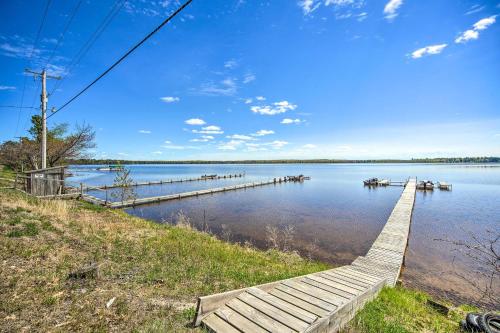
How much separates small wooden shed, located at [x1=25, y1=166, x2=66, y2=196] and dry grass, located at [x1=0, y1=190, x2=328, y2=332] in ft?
28.2

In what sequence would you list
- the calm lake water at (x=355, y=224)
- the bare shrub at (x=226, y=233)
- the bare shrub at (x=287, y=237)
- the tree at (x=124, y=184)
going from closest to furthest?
the calm lake water at (x=355, y=224) < the bare shrub at (x=287, y=237) < the bare shrub at (x=226, y=233) < the tree at (x=124, y=184)

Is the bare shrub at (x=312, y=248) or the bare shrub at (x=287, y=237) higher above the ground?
the bare shrub at (x=287, y=237)

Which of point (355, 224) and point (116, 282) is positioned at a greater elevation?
point (116, 282)

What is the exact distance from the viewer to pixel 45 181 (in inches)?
661

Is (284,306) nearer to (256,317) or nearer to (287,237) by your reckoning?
(256,317)

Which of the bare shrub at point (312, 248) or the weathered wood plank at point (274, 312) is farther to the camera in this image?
the bare shrub at point (312, 248)

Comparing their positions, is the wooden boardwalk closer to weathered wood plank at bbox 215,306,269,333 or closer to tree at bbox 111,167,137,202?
weathered wood plank at bbox 215,306,269,333

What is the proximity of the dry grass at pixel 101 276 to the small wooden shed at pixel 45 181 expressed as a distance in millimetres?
8583

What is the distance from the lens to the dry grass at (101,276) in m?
3.68

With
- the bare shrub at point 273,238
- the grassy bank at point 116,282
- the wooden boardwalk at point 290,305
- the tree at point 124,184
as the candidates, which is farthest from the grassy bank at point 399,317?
the tree at point 124,184

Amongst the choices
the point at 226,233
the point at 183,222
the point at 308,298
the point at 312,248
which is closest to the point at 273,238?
the point at 312,248

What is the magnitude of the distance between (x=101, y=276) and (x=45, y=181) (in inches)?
634

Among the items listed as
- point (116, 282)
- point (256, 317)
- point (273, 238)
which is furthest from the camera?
point (273, 238)

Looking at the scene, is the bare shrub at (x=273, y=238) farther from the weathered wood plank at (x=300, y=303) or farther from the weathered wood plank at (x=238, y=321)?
the weathered wood plank at (x=238, y=321)
